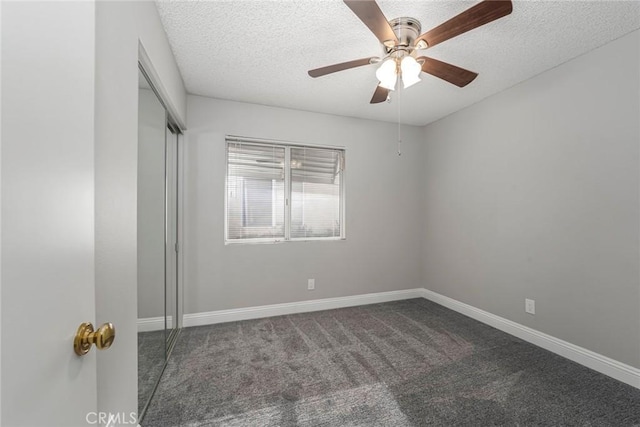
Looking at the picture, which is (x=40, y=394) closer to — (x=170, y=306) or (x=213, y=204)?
(x=170, y=306)

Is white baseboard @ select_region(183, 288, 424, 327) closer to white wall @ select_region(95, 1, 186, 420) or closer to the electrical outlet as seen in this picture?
the electrical outlet

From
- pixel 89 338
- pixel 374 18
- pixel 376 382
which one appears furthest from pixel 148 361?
pixel 374 18

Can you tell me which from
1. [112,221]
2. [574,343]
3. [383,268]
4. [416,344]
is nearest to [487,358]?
[416,344]

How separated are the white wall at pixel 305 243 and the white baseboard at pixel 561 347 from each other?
3.19 feet

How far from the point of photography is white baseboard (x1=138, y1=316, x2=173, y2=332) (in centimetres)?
161

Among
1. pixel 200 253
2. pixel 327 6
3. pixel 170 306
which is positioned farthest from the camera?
pixel 200 253

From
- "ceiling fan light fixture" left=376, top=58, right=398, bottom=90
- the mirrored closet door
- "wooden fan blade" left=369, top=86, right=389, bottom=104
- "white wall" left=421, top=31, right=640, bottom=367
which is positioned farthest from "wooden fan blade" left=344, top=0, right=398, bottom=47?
"white wall" left=421, top=31, right=640, bottom=367

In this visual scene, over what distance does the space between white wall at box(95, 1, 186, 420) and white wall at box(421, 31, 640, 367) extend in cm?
321

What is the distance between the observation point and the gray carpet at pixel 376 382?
1.59 m

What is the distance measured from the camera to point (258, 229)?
3.18 m

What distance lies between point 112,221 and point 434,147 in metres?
3.75

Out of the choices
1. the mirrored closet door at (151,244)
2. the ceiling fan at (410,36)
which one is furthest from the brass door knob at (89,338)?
the ceiling fan at (410,36)

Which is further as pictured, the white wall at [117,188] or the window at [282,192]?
the window at [282,192]

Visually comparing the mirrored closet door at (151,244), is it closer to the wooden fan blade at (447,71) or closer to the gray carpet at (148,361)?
the gray carpet at (148,361)
